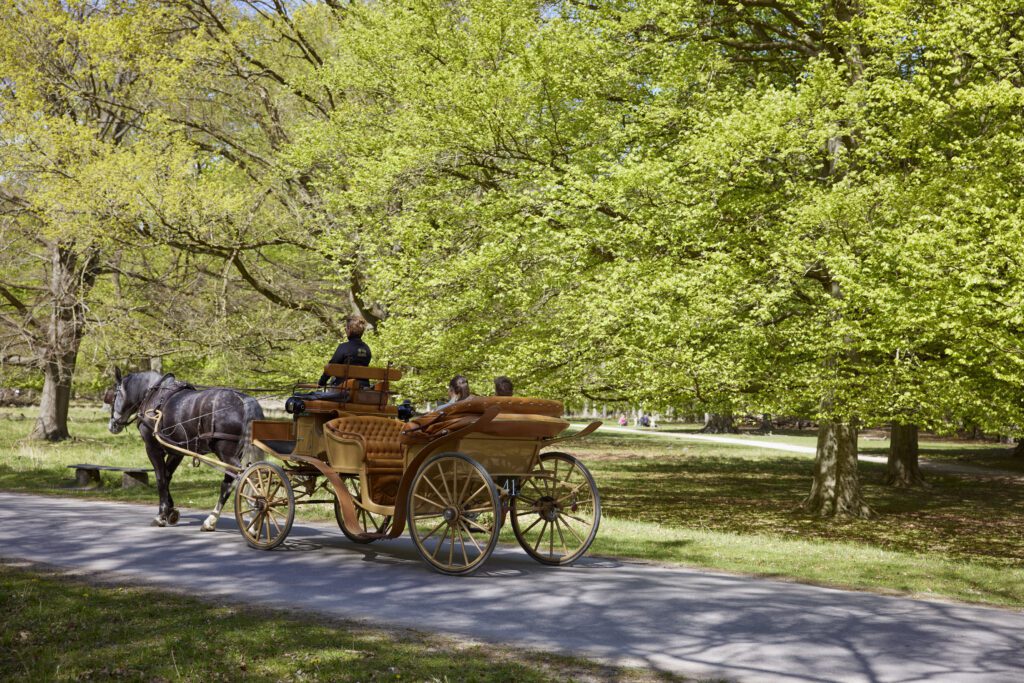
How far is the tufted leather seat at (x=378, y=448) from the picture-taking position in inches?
372

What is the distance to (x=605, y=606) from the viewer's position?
741 cm

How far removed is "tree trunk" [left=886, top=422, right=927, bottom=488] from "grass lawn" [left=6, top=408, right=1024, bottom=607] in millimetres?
578

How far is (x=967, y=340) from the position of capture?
13.7m

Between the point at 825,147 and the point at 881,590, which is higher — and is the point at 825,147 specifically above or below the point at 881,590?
above

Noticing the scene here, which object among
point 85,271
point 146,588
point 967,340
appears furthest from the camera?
point 85,271

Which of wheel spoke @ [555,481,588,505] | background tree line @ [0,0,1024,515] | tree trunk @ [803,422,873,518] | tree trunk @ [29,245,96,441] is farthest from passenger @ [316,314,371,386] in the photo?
tree trunk @ [29,245,96,441]

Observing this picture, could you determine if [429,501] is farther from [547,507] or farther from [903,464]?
[903,464]

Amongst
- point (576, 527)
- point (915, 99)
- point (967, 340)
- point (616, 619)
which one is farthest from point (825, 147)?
point (616, 619)

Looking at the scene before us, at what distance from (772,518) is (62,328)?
19.1 metres

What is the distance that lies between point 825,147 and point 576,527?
9.24 m

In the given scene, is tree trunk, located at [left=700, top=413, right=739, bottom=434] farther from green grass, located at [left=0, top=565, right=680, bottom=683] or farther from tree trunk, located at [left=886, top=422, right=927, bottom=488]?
green grass, located at [left=0, top=565, right=680, bottom=683]

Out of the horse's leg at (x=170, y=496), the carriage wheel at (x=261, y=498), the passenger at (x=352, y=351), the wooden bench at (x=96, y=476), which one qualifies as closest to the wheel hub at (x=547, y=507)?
the passenger at (x=352, y=351)

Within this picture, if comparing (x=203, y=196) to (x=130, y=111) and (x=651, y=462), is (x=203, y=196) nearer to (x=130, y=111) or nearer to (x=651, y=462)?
(x=130, y=111)

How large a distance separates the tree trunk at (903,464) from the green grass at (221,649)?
22.9 m
